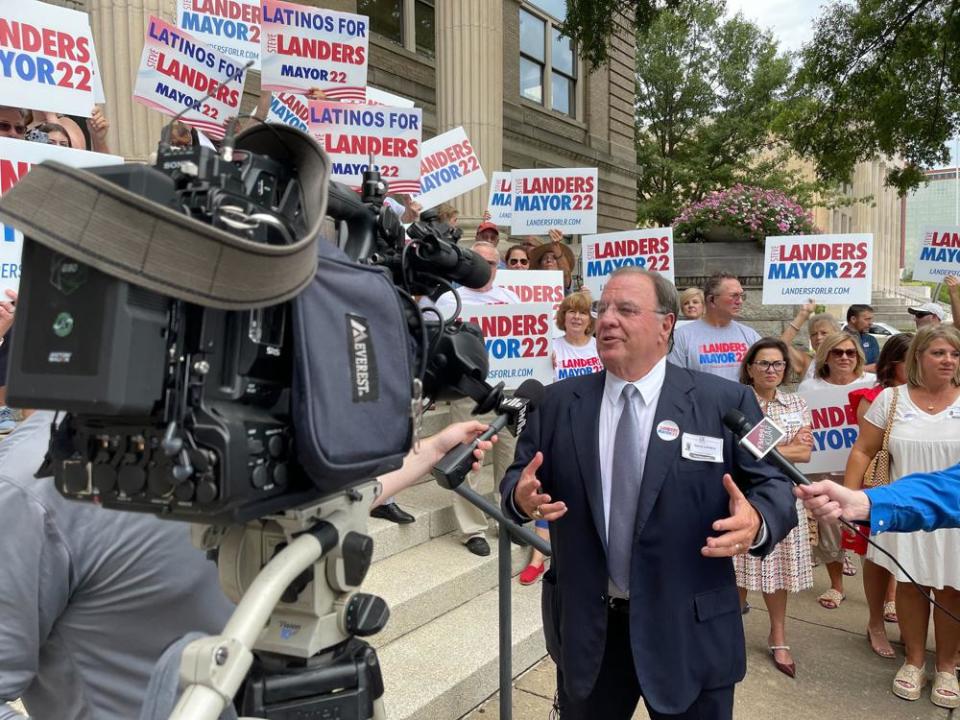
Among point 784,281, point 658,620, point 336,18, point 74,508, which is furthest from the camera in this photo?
point 784,281

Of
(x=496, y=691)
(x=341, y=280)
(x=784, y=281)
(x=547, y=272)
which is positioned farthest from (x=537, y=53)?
(x=341, y=280)

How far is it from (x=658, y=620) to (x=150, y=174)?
2.09 m

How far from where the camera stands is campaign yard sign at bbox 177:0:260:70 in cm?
529

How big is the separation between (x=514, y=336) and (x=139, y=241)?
429 cm

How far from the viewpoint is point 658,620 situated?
96.0 inches

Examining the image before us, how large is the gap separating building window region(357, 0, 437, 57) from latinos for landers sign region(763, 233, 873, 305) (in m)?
8.90

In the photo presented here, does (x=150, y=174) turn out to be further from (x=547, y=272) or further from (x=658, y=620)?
(x=547, y=272)

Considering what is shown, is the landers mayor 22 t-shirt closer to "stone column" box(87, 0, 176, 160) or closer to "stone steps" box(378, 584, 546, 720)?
"stone steps" box(378, 584, 546, 720)

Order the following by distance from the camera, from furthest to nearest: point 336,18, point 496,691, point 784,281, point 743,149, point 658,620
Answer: point 743,149 < point 784,281 < point 336,18 < point 496,691 < point 658,620

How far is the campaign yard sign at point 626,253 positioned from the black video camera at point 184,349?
5839mm

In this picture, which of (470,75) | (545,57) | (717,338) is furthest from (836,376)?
(545,57)

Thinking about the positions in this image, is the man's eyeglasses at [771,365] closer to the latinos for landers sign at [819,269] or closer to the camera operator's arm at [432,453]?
the latinos for landers sign at [819,269]

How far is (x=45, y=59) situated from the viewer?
3.71 metres

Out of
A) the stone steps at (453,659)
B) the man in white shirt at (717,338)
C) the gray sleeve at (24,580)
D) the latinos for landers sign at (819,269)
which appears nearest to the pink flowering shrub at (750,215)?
the latinos for landers sign at (819,269)
